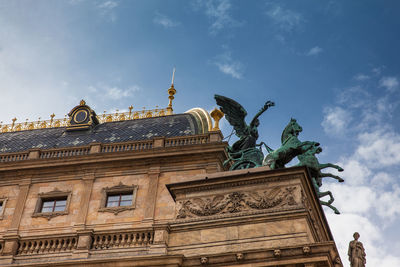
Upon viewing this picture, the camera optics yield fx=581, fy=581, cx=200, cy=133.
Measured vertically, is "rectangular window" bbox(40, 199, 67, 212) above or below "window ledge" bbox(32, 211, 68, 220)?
above

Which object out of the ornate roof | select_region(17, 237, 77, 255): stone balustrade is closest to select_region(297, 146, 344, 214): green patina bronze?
select_region(17, 237, 77, 255): stone balustrade

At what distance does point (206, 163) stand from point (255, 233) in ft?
41.6

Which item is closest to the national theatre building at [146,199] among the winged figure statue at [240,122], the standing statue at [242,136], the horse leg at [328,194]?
the horse leg at [328,194]

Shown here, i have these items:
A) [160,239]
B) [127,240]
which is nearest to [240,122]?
[127,240]

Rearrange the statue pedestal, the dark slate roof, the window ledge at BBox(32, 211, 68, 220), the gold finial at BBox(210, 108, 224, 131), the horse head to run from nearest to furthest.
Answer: the statue pedestal → the horse head → the window ledge at BBox(32, 211, 68, 220) → the gold finial at BBox(210, 108, 224, 131) → the dark slate roof

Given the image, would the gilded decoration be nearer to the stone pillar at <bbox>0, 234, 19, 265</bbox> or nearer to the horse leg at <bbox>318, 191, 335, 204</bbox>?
the horse leg at <bbox>318, 191, 335, 204</bbox>

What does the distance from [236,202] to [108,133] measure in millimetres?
17695

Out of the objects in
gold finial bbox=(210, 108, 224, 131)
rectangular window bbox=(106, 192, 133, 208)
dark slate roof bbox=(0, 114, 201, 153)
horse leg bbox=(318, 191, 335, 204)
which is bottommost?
horse leg bbox=(318, 191, 335, 204)

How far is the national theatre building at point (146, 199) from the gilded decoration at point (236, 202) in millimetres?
28

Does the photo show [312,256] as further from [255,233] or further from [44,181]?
[44,181]

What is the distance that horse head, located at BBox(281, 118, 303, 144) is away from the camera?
709 inches

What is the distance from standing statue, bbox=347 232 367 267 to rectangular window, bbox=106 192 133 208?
13299 millimetres

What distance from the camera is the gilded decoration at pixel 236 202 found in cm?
1518

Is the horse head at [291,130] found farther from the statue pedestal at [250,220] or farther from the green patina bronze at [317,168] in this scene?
the statue pedestal at [250,220]
